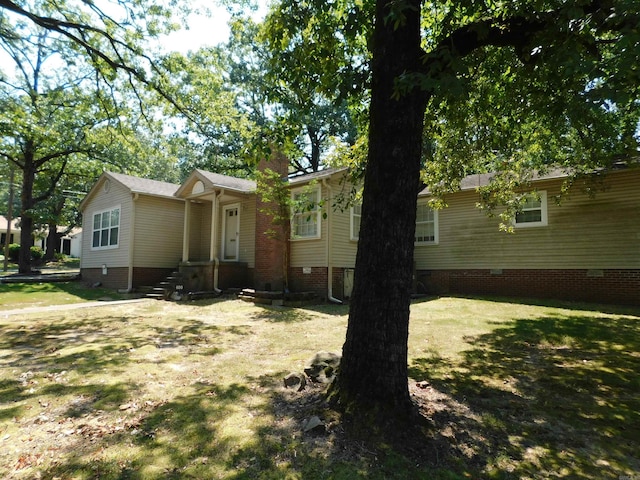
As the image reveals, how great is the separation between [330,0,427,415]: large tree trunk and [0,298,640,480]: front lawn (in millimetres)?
430

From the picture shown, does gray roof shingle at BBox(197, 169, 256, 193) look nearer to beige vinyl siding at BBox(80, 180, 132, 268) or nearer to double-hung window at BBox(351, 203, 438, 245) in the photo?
beige vinyl siding at BBox(80, 180, 132, 268)

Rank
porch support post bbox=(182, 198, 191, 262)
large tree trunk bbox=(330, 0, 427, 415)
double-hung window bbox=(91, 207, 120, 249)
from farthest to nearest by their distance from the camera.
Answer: double-hung window bbox=(91, 207, 120, 249)
porch support post bbox=(182, 198, 191, 262)
large tree trunk bbox=(330, 0, 427, 415)

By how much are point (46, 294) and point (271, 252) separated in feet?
29.0

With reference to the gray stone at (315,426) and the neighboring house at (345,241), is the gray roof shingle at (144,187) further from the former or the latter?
the gray stone at (315,426)

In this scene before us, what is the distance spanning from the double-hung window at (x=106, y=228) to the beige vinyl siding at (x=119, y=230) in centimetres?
21

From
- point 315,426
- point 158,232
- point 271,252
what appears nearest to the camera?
point 315,426

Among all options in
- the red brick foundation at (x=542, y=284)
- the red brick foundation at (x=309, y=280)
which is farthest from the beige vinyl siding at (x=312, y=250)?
the red brick foundation at (x=542, y=284)

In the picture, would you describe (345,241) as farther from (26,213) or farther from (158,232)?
(26,213)

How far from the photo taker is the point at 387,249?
10.9ft

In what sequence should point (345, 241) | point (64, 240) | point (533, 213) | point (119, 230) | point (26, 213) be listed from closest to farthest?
1. point (533, 213)
2. point (345, 241)
3. point (119, 230)
4. point (26, 213)
5. point (64, 240)

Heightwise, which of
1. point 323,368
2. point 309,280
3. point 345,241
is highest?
point 345,241

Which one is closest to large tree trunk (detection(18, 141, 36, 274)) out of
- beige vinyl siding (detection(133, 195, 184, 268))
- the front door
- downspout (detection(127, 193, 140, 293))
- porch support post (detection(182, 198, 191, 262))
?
downspout (detection(127, 193, 140, 293))

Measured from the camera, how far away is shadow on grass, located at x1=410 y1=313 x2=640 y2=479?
288 cm

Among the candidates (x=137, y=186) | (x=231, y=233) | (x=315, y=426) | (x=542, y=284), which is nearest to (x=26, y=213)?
(x=137, y=186)
